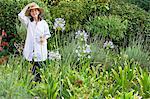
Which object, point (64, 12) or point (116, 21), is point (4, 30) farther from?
point (116, 21)

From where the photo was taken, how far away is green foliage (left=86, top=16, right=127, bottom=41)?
9.50 m

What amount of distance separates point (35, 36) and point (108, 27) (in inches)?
110

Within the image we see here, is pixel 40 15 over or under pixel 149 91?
over

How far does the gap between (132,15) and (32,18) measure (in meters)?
3.59

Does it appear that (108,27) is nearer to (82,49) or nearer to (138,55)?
(138,55)

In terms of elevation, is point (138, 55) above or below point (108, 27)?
below

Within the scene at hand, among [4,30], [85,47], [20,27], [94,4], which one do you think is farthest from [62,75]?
[94,4]

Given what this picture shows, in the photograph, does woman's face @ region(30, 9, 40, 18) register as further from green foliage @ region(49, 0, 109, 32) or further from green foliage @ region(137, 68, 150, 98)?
green foliage @ region(49, 0, 109, 32)

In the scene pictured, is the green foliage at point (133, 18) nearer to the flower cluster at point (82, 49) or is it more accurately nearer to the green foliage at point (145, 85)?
the flower cluster at point (82, 49)

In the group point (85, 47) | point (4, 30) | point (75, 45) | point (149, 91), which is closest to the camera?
point (149, 91)

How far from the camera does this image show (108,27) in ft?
31.6

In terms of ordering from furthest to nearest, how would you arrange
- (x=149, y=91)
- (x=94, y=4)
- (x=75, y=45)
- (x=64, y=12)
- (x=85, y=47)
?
(x=94, y=4)
(x=64, y=12)
(x=75, y=45)
(x=85, y=47)
(x=149, y=91)

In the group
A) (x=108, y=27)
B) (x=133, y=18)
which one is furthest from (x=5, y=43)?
(x=133, y=18)

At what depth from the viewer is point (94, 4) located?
10258 mm
